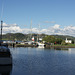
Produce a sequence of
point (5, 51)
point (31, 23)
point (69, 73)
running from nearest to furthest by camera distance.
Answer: point (69, 73) → point (5, 51) → point (31, 23)

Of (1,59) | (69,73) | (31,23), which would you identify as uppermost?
(31,23)

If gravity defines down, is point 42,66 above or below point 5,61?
below

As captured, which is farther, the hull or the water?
the hull

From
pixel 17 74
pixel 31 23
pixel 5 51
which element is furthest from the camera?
pixel 31 23

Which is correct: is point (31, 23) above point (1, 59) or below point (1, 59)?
above

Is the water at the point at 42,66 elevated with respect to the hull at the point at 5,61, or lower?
lower

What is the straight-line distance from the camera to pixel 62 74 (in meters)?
33.8

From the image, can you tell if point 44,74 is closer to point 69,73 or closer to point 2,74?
point 69,73

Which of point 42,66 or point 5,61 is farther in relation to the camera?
point 42,66

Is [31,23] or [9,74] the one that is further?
[31,23]

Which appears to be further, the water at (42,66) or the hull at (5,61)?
the hull at (5,61)

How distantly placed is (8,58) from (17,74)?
28.1ft

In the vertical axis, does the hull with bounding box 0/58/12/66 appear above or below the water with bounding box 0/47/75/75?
above

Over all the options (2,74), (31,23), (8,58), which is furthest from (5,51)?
(31,23)
